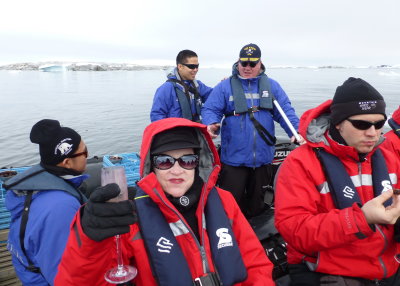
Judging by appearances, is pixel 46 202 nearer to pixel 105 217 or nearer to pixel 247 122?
pixel 105 217

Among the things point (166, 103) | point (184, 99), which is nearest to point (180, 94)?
point (184, 99)

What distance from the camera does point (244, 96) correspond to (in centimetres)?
425

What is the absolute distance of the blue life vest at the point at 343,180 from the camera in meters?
2.26

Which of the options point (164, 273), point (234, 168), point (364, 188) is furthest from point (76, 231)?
point (234, 168)

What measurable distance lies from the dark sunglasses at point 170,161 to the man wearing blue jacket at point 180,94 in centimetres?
326

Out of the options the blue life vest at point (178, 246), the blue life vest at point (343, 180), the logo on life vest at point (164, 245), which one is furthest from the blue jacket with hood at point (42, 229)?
the blue life vest at point (343, 180)

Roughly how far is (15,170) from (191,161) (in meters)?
3.74

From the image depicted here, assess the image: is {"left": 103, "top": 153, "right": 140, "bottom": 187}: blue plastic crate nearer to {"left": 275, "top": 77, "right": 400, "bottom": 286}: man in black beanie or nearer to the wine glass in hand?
{"left": 275, "top": 77, "right": 400, "bottom": 286}: man in black beanie

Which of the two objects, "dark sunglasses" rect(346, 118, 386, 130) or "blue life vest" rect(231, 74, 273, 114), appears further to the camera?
"blue life vest" rect(231, 74, 273, 114)

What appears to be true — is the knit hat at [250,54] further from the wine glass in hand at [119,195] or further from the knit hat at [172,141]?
the wine glass in hand at [119,195]

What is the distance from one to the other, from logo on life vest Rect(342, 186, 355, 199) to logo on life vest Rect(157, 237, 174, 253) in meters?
1.42

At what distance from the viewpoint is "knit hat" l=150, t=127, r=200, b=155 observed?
207 cm

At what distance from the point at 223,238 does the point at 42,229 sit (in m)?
1.32

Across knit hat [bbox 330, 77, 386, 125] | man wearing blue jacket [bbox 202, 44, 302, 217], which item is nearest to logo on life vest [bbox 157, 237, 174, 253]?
knit hat [bbox 330, 77, 386, 125]
